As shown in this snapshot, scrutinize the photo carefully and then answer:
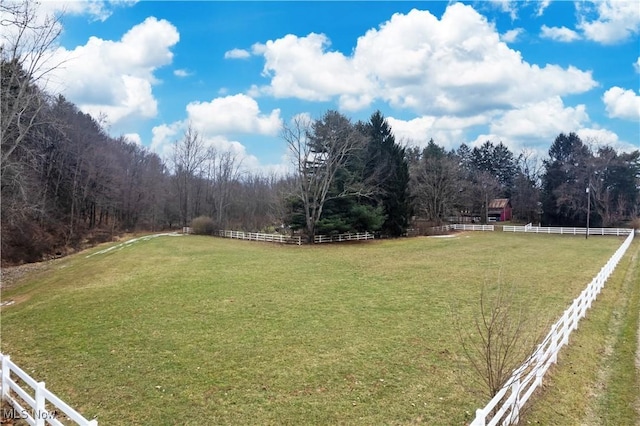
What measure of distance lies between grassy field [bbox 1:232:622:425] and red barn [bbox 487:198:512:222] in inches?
2384

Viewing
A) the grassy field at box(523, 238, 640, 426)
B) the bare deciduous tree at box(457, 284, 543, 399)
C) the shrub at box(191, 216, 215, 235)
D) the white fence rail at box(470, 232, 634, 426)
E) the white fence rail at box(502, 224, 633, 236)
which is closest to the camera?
the white fence rail at box(470, 232, 634, 426)

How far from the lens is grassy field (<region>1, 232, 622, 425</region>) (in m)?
6.45

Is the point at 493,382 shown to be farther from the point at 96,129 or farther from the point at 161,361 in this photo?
the point at 96,129

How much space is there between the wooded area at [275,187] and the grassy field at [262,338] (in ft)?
40.1

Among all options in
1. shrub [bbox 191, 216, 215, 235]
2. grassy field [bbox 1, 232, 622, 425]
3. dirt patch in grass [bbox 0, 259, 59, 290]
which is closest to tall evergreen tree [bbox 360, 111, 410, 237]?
shrub [bbox 191, 216, 215, 235]

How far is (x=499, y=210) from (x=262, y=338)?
7628 cm

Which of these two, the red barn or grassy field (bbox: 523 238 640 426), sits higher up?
the red barn

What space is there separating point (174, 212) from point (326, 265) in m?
45.1

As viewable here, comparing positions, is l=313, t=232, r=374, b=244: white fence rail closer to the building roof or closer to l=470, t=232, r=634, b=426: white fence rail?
l=470, t=232, r=634, b=426: white fence rail

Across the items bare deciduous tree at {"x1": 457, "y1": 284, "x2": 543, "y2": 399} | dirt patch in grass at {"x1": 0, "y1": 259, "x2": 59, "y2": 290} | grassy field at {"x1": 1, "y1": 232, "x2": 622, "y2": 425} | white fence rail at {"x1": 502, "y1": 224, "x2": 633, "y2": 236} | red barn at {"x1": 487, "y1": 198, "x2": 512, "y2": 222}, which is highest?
red barn at {"x1": 487, "y1": 198, "x2": 512, "y2": 222}

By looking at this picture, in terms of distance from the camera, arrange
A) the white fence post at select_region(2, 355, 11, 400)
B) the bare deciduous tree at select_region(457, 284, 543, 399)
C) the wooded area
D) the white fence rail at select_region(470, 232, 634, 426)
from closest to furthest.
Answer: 1. the white fence rail at select_region(470, 232, 634, 426)
2. the white fence post at select_region(2, 355, 11, 400)
3. the bare deciduous tree at select_region(457, 284, 543, 399)
4. the wooded area

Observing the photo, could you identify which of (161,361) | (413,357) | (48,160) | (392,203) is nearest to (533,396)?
(413,357)

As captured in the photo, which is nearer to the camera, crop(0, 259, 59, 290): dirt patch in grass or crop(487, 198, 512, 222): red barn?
crop(0, 259, 59, 290): dirt patch in grass

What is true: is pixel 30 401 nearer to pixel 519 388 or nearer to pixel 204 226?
pixel 519 388
